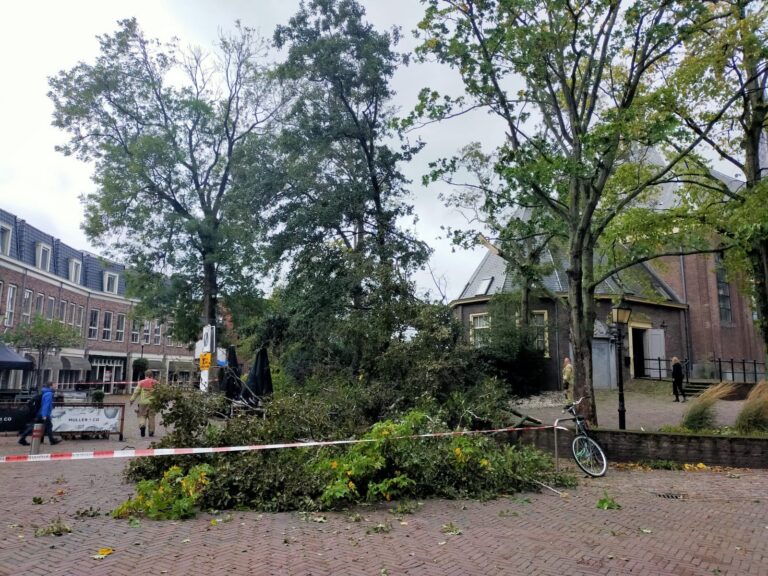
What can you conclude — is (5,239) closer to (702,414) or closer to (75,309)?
(75,309)

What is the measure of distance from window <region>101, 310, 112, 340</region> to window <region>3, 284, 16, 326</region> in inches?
551

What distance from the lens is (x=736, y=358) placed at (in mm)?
32125

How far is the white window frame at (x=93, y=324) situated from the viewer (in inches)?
1818

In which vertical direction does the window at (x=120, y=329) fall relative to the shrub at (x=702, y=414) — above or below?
above

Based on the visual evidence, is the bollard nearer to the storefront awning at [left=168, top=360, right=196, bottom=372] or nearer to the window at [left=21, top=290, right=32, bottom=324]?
the window at [left=21, top=290, right=32, bottom=324]

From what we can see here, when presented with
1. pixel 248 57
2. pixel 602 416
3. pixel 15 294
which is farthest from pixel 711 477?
pixel 15 294

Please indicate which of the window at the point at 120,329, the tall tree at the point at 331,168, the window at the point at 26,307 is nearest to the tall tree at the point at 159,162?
the tall tree at the point at 331,168

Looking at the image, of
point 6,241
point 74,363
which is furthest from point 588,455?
point 74,363

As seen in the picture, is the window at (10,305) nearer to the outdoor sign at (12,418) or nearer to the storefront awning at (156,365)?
the storefront awning at (156,365)


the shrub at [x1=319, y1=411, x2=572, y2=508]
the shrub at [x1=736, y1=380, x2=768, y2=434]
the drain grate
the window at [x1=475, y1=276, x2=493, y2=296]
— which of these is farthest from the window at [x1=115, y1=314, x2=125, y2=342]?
the drain grate

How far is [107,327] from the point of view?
160ft

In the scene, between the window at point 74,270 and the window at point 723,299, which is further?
the window at point 74,270

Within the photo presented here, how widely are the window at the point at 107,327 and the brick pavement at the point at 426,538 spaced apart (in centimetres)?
4352

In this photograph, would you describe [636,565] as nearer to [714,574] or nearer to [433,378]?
[714,574]
